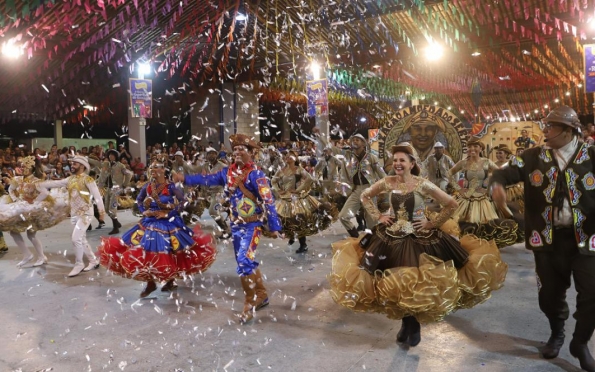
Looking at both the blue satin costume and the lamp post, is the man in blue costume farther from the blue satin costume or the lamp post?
the lamp post

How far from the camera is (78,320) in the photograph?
18.1 feet

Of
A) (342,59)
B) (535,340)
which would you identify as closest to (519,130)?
(342,59)

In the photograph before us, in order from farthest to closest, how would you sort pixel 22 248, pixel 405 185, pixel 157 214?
pixel 22 248
pixel 157 214
pixel 405 185

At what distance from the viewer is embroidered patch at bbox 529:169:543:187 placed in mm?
4148

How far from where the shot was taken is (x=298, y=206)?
8617 mm

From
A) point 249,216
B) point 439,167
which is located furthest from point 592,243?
point 439,167

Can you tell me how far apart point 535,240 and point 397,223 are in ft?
3.88

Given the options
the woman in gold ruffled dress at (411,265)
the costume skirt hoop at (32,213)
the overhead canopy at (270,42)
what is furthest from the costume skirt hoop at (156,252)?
the overhead canopy at (270,42)

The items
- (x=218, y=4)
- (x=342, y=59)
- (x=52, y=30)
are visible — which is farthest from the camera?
(x=342, y=59)

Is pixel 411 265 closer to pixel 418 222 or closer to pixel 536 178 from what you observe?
pixel 418 222

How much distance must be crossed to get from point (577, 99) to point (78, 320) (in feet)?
107

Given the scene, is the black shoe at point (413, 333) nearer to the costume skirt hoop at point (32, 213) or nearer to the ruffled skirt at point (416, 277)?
the ruffled skirt at point (416, 277)

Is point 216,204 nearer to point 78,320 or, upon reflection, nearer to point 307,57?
point 78,320

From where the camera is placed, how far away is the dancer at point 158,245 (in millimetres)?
6043
